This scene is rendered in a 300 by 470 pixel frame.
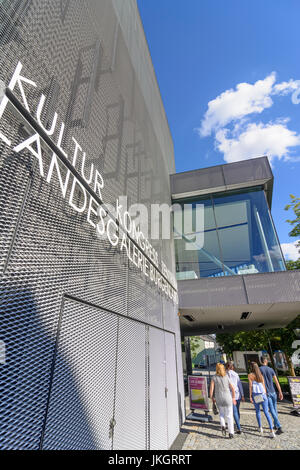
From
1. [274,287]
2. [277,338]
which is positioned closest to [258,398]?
[274,287]

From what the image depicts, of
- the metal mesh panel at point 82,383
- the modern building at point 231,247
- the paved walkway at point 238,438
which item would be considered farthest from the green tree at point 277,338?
Answer: the metal mesh panel at point 82,383

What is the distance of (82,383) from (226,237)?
27.6ft

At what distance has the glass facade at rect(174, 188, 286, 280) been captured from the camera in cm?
877

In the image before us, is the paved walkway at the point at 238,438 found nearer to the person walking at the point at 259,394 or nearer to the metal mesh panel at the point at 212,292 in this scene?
the person walking at the point at 259,394

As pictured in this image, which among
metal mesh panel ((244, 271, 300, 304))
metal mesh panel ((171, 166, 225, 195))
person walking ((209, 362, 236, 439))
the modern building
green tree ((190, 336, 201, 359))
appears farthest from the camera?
green tree ((190, 336, 201, 359))

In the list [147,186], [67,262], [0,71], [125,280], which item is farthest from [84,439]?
[147,186]

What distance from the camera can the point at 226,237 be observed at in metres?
9.71

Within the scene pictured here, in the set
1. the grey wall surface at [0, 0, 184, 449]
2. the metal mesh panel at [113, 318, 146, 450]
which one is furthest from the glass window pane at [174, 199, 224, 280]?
the metal mesh panel at [113, 318, 146, 450]

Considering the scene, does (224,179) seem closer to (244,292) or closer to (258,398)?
(244,292)

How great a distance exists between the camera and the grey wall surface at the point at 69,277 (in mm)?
1847

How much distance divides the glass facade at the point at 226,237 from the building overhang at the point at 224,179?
0.36 m

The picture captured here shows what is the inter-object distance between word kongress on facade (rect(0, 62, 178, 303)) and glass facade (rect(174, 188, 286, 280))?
11.4 feet

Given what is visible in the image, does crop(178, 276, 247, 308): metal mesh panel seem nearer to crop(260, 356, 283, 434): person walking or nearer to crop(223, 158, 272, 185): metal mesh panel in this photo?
crop(260, 356, 283, 434): person walking
